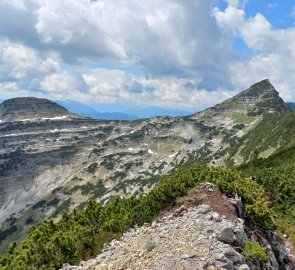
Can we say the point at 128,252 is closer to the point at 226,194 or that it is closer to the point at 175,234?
the point at 175,234

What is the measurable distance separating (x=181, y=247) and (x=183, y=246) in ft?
0.58

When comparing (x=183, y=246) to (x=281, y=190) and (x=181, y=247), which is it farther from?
(x=281, y=190)

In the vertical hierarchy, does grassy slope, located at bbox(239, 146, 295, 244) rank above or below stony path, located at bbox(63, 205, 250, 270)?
below

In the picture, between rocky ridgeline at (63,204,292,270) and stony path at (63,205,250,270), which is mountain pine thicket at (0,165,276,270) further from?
stony path at (63,205,250,270)

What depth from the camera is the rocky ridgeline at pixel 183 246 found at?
24.2 metres

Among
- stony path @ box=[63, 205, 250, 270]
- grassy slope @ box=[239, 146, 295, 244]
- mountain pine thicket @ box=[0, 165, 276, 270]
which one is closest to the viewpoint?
stony path @ box=[63, 205, 250, 270]

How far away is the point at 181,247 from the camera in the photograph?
83.9ft

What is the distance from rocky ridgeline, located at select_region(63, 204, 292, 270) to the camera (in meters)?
24.2

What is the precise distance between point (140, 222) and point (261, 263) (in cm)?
1178

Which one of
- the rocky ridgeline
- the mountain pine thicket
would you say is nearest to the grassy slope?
the mountain pine thicket

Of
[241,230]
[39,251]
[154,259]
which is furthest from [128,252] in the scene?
[39,251]

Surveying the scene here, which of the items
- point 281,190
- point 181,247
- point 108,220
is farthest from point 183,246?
point 281,190

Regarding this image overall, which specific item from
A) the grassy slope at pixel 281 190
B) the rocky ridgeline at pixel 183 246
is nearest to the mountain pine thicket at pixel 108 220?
the rocky ridgeline at pixel 183 246

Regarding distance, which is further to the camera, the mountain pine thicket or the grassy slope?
the grassy slope
